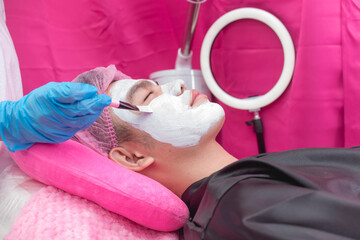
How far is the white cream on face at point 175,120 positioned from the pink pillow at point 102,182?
0.54ft

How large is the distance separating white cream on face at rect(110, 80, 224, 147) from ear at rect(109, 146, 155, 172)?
8 cm

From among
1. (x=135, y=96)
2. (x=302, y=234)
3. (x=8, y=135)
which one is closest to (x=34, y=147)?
(x=8, y=135)

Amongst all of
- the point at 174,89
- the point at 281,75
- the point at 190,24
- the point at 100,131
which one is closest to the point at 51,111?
the point at 100,131

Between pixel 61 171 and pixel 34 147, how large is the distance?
0.33 ft

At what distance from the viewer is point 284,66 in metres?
1.42

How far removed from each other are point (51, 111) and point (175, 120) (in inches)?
15.3

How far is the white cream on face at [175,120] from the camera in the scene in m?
1.09

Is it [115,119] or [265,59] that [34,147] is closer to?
[115,119]

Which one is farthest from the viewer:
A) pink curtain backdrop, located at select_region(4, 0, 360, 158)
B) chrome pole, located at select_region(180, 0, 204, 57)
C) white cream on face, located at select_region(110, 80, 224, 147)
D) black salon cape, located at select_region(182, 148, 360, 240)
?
chrome pole, located at select_region(180, 0, 204, 57)

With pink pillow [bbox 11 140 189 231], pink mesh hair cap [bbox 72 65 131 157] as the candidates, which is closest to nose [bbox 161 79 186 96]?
pink mesh hair cap [bbox 72 65 131 157]

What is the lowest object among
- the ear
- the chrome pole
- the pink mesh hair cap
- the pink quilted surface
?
the pink quilted surface

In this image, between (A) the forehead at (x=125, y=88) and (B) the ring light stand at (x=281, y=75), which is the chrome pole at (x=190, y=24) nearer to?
(B) the ring light stand at (x=281, y=75)

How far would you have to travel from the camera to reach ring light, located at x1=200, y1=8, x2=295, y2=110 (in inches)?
55.6

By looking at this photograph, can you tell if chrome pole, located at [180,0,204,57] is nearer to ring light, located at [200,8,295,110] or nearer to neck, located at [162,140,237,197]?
ring light, located at [200,8,295,110]
